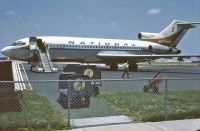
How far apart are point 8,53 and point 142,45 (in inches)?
638

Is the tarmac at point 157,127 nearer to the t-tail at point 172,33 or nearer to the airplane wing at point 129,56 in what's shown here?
the airplane wing at point 129,56

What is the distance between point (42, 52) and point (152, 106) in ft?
75.5

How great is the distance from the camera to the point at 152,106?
40.0 ft

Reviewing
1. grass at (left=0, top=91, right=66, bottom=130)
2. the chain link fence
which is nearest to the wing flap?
the chain link fence

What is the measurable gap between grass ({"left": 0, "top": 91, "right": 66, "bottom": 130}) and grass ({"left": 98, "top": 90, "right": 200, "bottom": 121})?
87.9 inches

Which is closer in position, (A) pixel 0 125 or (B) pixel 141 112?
(A) pixel 0 125

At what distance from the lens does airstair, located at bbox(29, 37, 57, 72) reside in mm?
32656

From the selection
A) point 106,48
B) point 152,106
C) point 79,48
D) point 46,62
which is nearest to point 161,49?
point 106,48

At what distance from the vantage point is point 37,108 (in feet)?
36.3

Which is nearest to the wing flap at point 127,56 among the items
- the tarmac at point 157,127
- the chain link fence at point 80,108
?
the chain link fence at point 80,108

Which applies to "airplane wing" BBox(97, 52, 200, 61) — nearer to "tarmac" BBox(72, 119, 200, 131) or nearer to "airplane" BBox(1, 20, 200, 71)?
"airplane" BBox(1, 20, 200, 71)

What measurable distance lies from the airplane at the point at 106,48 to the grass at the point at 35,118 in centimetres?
2206

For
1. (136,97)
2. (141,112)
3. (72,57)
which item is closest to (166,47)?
(72,57)

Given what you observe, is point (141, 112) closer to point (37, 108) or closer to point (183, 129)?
point (183, 129)
